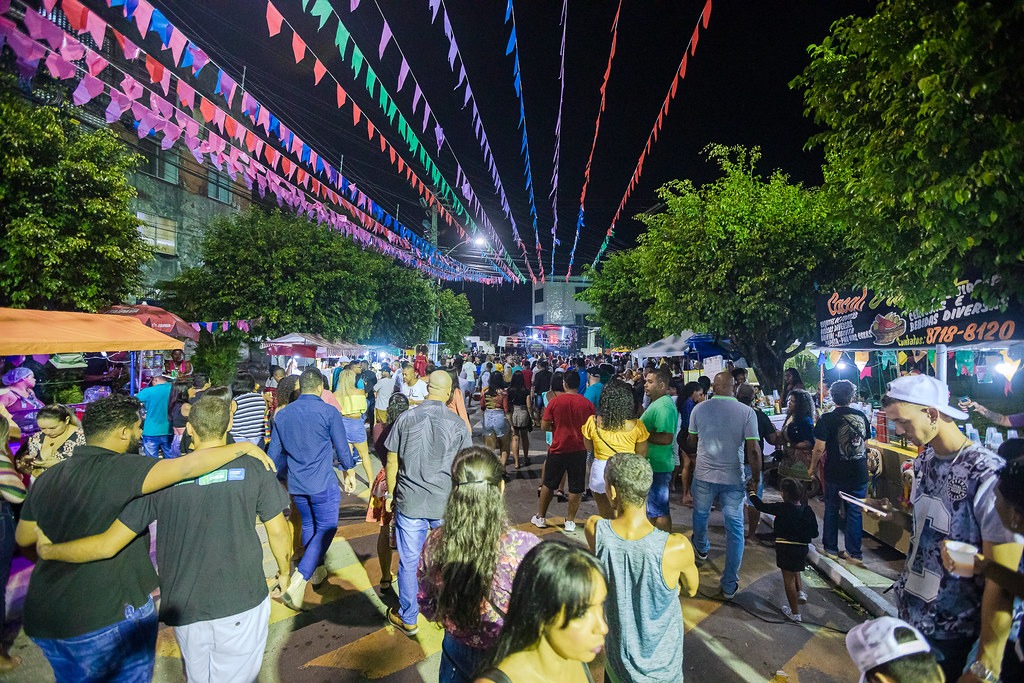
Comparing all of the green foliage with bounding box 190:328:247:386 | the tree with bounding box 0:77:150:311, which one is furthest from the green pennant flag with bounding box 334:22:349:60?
the green foliage with bounding box 190:328:247:386

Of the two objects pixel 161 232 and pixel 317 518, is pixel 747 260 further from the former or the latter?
pixel 161 232

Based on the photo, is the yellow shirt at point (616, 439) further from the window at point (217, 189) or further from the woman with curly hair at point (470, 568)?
the window at point (217, 189)

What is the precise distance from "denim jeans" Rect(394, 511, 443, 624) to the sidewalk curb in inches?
136

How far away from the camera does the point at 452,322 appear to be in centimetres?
4916

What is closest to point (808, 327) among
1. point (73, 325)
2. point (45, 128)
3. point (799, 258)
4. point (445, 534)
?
point (799, 258)

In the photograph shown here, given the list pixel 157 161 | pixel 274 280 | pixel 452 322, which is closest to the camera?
pixel 274 280

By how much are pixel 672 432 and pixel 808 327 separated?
982 centimetres

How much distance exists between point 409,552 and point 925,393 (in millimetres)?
3369

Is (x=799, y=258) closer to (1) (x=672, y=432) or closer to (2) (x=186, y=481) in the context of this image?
(1) (x=672, y=432)

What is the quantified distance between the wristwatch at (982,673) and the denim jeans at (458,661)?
194cm

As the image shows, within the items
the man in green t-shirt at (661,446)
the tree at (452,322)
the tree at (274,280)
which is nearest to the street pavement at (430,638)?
the man in green t-shirt at (661,446)

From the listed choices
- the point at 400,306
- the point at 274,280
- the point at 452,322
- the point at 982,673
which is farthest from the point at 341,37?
the point at 452,322

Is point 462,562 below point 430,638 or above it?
above

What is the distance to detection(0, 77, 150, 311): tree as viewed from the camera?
11.4 m
